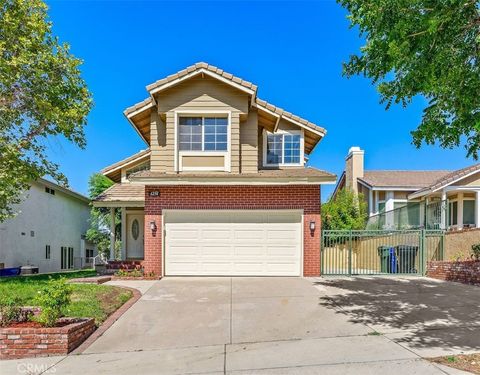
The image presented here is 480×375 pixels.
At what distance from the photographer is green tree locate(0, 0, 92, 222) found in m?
12.6

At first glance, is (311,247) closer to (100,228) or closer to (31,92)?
(31,92)

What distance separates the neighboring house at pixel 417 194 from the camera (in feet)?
56.5

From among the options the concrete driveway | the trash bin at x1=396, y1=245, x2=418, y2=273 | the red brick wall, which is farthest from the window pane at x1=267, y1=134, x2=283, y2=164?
the trash bin at x1=396, y1=245, x2=418, y2=273

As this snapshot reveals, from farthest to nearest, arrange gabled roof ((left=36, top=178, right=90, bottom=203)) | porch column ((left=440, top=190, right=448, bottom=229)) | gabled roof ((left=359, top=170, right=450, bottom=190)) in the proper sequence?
gabled roof ((left=359, top=170, right=450, bottom=190)) → gabled roof ((left=36, top=178, right=90, bottom=203)) → porch column ((left=440, top=190, right=448, bottom=229))

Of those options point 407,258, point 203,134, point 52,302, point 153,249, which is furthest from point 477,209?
point 52,302

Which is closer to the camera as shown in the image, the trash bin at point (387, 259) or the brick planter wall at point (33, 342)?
the brick planter wall at point (33, 342)

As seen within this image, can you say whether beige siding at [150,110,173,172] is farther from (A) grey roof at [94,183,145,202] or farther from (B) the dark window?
(B) the dark window

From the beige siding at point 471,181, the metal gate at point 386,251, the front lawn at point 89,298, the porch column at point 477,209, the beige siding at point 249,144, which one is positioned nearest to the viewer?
the front lawn at point 89,298

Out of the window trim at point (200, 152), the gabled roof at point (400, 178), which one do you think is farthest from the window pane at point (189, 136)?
the gabled roof at point (400, 178)

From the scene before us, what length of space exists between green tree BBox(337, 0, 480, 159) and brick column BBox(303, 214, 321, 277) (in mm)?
6566

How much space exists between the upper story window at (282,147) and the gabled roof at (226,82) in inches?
18.9

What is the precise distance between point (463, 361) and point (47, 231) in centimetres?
2434

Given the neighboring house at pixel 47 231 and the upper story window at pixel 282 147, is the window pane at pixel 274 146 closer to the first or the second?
the upper story window at pixel 282 147

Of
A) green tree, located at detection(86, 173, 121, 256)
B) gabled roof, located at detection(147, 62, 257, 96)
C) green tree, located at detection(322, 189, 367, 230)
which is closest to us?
gabled roof, located at detection(147, 62, 257, 96)
